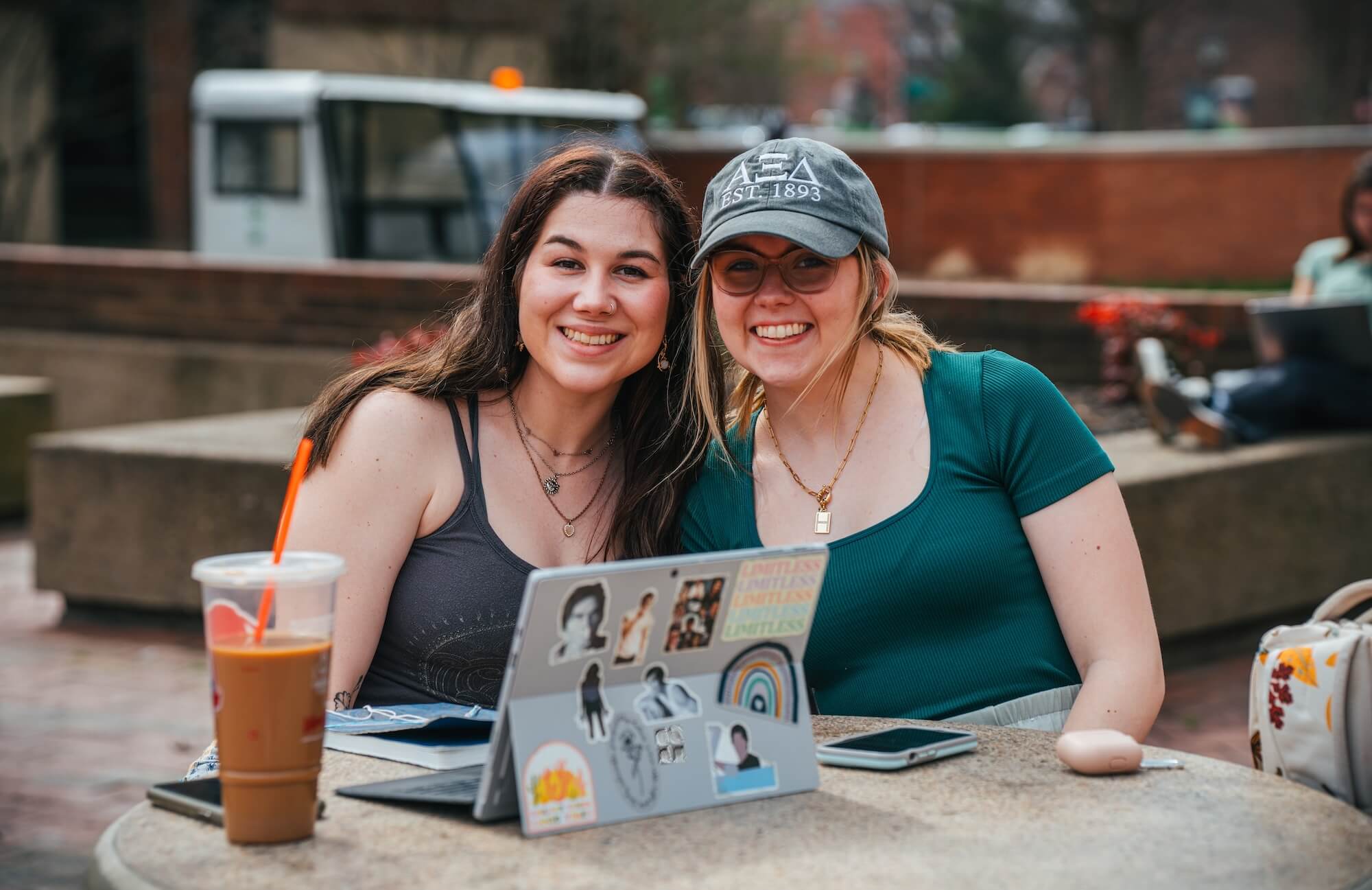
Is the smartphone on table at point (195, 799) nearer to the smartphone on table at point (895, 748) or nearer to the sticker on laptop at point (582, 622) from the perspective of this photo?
the sticker on laptop at point (582, 622)

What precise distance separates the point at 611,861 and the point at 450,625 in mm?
979

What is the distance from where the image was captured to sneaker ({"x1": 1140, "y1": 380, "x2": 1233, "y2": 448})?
22.3 ft

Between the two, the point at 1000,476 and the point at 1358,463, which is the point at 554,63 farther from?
the point at 1000,476

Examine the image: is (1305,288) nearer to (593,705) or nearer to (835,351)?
(835,351)

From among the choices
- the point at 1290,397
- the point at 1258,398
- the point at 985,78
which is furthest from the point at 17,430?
the point at 985,78

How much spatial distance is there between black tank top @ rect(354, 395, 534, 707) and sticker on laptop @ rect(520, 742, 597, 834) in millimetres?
823

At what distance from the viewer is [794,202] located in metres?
2.62

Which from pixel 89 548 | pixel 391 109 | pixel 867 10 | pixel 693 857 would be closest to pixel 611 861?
pixel 693 857

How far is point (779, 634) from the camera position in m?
2.05

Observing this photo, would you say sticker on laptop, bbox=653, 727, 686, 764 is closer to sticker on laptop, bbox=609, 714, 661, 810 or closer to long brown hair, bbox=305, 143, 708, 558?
sticker on laptop, bbox=609, 714, 661, 810

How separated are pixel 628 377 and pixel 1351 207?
5.83 metres

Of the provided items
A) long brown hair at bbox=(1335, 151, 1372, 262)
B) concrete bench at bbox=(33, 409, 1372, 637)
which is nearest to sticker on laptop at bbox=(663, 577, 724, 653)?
concrete bench at bbox=(33, 409, 1372, 637)

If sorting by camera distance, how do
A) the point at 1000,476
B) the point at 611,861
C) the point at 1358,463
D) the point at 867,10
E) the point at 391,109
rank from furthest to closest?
the point at 867,10 < the point at 391,109 < the point at 1358,463 < the point at 1000,476 < the point at 611,861

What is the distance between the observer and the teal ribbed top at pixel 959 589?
8.70 feet
